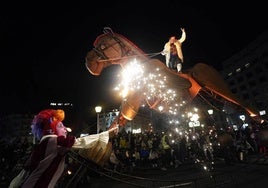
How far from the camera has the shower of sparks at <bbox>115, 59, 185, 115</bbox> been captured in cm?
715

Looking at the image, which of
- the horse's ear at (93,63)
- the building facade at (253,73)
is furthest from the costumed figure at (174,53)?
the building facade at (253,73)

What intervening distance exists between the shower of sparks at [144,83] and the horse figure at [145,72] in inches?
5.1

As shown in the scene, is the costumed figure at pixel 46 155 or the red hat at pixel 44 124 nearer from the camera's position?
the costumed figure at pixel 46 155

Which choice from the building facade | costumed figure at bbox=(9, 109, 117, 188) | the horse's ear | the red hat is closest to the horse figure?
the horse's ear

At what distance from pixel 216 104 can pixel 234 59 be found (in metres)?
67.3

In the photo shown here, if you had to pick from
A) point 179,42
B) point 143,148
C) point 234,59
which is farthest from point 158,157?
point 234,59

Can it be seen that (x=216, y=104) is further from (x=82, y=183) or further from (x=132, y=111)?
(x=82, y=183)

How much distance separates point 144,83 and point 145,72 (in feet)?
1.43

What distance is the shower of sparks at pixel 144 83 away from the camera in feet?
23.5

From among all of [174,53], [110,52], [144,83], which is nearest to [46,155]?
[144,83]

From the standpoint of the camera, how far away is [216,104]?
9.66 meters

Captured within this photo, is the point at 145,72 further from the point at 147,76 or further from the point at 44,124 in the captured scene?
the point at 44,124

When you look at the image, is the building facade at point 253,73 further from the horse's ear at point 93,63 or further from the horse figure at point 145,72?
the horse's ear at point 93,63

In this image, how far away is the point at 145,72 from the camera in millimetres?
7109
